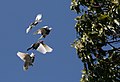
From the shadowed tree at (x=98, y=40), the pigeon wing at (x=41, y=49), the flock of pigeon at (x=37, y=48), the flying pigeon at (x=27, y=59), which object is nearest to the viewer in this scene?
the pigeon wing at (x=41, y=49)

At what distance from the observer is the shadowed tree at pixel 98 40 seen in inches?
328

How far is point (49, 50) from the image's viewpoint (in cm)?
448

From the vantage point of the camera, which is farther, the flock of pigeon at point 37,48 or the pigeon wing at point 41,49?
the flock of pigeon at point 37,48

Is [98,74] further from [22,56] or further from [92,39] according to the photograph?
[22,56]

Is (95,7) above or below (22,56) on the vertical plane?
above

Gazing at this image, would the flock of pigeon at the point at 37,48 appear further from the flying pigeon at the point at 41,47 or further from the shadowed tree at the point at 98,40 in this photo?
the shadowed tree at the point at 98,40

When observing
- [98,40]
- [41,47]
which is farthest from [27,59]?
[98,40]

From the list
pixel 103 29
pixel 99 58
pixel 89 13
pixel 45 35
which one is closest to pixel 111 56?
pixel 99 58

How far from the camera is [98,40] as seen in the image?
8539 mm

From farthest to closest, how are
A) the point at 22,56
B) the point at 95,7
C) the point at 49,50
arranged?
1. the point at 95,7
2. the point at 22,56
3. the point at 49,50

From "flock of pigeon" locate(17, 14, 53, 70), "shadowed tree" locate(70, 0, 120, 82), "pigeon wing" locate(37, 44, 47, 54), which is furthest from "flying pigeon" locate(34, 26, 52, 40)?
"shadowed tree" locate(70, 0, 120, 82)

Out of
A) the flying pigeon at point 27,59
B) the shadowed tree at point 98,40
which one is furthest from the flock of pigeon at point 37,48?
the shadowed tree at point 98,40

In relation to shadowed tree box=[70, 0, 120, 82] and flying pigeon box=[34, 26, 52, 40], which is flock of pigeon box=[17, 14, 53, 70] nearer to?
flying pigeon box=[34, 26, 52, 40]

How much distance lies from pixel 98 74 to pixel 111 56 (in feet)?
2.20
